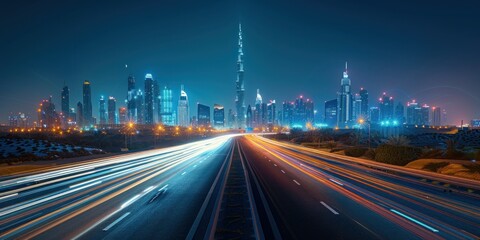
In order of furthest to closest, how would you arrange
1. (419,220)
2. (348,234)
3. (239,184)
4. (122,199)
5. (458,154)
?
(458,154)
(239,184)
(122,199)
(419,220)
(348,234)

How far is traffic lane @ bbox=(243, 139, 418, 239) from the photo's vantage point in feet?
30.1

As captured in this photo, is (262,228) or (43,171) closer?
(262,228)

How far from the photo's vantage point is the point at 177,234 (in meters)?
9.20

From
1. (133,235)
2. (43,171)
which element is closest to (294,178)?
(133,235)

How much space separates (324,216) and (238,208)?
3.23 meters

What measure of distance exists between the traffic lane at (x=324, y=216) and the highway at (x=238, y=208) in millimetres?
30

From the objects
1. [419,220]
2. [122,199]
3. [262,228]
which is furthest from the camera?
[122,199]

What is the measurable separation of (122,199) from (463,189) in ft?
55.1

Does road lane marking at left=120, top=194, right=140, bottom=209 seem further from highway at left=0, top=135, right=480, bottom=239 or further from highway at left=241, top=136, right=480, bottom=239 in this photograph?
highway at left=241, top=136, right=480, bottom=239

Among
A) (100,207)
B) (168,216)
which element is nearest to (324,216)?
(168,216)

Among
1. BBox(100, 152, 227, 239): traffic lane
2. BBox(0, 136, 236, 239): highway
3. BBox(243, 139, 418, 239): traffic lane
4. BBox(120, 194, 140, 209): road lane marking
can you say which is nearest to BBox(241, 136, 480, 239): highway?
BBox(243, 139, 418, 239): traffic lane

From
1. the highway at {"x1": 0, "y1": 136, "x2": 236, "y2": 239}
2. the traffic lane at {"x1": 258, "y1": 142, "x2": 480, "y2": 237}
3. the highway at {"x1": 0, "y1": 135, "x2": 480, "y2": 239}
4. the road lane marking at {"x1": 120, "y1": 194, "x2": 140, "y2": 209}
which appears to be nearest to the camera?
the highway at {"x1": 0, "y1": 135, "x2": 480, "y2": 239}

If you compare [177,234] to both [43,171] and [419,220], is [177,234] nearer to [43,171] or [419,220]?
[419,220]

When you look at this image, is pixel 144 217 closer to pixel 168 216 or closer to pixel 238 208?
pixel 168 216
